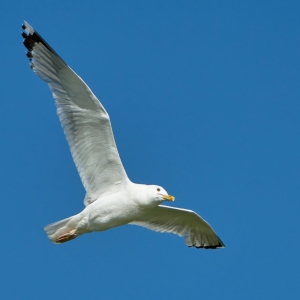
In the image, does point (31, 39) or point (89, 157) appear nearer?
point (31, 39)

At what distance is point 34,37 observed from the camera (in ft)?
44.1

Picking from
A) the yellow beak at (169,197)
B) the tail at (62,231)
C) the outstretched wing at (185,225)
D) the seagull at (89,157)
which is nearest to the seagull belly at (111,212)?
the seagull at (89,157)

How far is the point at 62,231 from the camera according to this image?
538 inches

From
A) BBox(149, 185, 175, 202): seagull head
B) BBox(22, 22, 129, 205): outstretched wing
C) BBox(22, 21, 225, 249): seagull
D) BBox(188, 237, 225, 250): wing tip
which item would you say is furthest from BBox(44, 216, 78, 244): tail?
BBox(188, 237, 225, 250): wing tip

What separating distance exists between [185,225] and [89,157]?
2494 mm

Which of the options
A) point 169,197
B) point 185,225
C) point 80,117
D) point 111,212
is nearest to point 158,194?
point 169,197

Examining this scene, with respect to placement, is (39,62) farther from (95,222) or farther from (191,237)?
(191,237)

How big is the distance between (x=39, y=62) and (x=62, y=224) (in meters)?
2.61

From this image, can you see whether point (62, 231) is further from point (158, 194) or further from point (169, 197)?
point (169, 197)

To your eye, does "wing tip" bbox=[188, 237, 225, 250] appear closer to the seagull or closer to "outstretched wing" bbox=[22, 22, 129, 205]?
the seagull

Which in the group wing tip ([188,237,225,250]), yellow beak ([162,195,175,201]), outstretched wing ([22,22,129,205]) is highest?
outstretched wing ([22,22,129,205])

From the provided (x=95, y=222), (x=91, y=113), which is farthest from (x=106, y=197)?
(x=91, y=113)

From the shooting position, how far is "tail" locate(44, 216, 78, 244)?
534 inches

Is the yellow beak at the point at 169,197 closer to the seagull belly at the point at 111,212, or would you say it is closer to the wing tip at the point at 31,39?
the seagull belly at the point at 111,212
